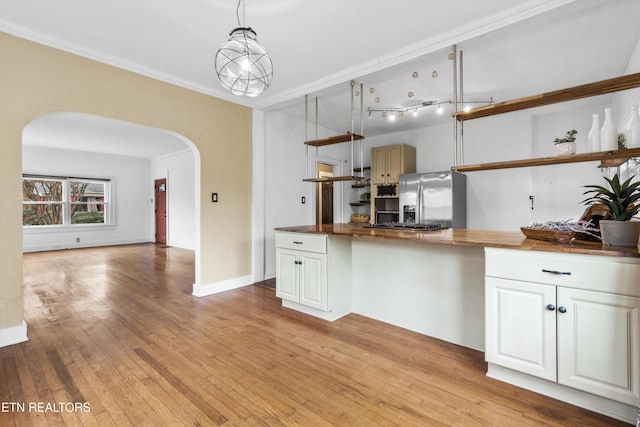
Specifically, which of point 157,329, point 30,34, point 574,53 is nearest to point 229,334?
point 157,329

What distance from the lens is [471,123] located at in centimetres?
511

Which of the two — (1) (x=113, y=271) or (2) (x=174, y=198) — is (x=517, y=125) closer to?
(1) (x=113, y=271)

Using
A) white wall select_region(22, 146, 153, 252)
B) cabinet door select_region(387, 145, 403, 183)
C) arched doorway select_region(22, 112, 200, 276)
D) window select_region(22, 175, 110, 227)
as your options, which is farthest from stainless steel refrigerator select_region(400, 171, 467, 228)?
window select_region(22, 175, 110, 227)

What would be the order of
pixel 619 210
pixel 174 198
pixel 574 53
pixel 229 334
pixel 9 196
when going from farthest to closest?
pixel 174 198 → pixel 574 53 → pixel 229 334 → pixel 9 196 → pixel 619 210

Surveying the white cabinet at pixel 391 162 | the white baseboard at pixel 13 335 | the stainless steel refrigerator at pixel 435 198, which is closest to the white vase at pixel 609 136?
the stainless steel refrigerator at pixel 435 198

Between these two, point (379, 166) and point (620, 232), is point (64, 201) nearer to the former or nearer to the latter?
point (379, 166)

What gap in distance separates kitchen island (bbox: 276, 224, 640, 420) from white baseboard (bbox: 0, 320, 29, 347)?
2.53m

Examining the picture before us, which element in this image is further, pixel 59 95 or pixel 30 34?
pixel 59 95

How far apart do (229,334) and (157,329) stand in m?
0.72

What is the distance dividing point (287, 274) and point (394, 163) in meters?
3.37

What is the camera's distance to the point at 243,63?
1963 mm

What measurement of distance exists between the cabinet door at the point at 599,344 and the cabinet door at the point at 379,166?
4243mm

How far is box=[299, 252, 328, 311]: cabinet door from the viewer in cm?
288

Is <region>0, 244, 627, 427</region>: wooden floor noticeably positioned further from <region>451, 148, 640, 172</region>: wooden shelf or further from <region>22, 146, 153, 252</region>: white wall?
<region>22, 146, 153, 252</region>: white wall
